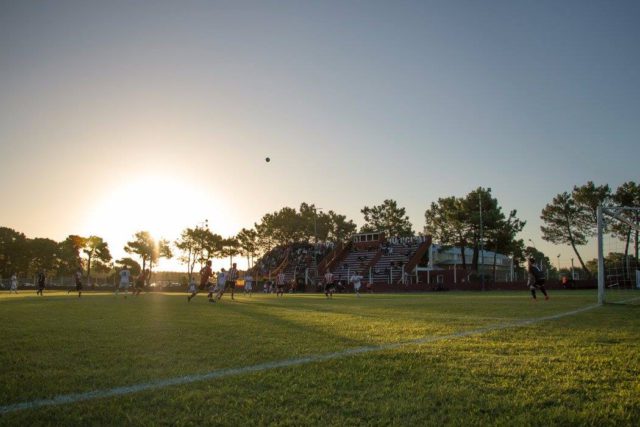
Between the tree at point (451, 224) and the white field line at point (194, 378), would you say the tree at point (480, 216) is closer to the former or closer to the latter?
the tree at point (451, 224)

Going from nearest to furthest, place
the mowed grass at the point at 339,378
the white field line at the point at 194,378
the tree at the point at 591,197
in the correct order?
the mowed grass at the point at 339,378, the white field line at the point at 194,378, the tree at the point at 591,197

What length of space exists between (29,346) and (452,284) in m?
48.6

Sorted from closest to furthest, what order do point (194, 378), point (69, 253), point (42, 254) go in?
point (194, 378), point (42, 254), point (69, 253)

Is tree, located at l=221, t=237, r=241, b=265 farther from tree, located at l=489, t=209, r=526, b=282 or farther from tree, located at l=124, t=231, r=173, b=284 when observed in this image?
tree, located at l=489, t=209, r=526, b=282

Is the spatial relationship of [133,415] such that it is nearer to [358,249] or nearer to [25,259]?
[358,249]

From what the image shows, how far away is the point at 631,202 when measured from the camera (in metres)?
58.2

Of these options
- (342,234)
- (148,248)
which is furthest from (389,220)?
(148,248)

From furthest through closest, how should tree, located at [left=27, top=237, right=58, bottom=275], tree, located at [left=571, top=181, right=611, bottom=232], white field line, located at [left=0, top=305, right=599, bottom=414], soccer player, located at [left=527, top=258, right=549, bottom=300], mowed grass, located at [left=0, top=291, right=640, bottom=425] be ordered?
tree, located at [left=27, top=237, right=58, bottom=275], tree, located at [left=571, top=181, right=611, bottom=232], soccer player, located at [left=527, top=258, right=549, bottom=300], white field line, located at [left=0, top=305, right=599, bottom=414], mowed grass, located at [left=0, top=291, right=640, bottom=425]

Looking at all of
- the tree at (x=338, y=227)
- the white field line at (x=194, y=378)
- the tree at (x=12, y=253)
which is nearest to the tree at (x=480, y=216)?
the tree at (x=338, y=227)

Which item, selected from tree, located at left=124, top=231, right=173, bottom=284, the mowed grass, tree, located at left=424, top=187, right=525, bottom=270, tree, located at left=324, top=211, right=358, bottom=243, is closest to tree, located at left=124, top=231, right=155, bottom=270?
tree, located at left=124, top=231, right=173, bottom=284

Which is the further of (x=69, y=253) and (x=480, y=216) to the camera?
(x=69, y=253)

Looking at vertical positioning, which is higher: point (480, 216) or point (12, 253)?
point (480, 216)

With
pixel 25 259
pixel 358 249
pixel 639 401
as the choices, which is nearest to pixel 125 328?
pixel 639 401

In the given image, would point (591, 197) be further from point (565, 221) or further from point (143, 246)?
point (143, 246)
